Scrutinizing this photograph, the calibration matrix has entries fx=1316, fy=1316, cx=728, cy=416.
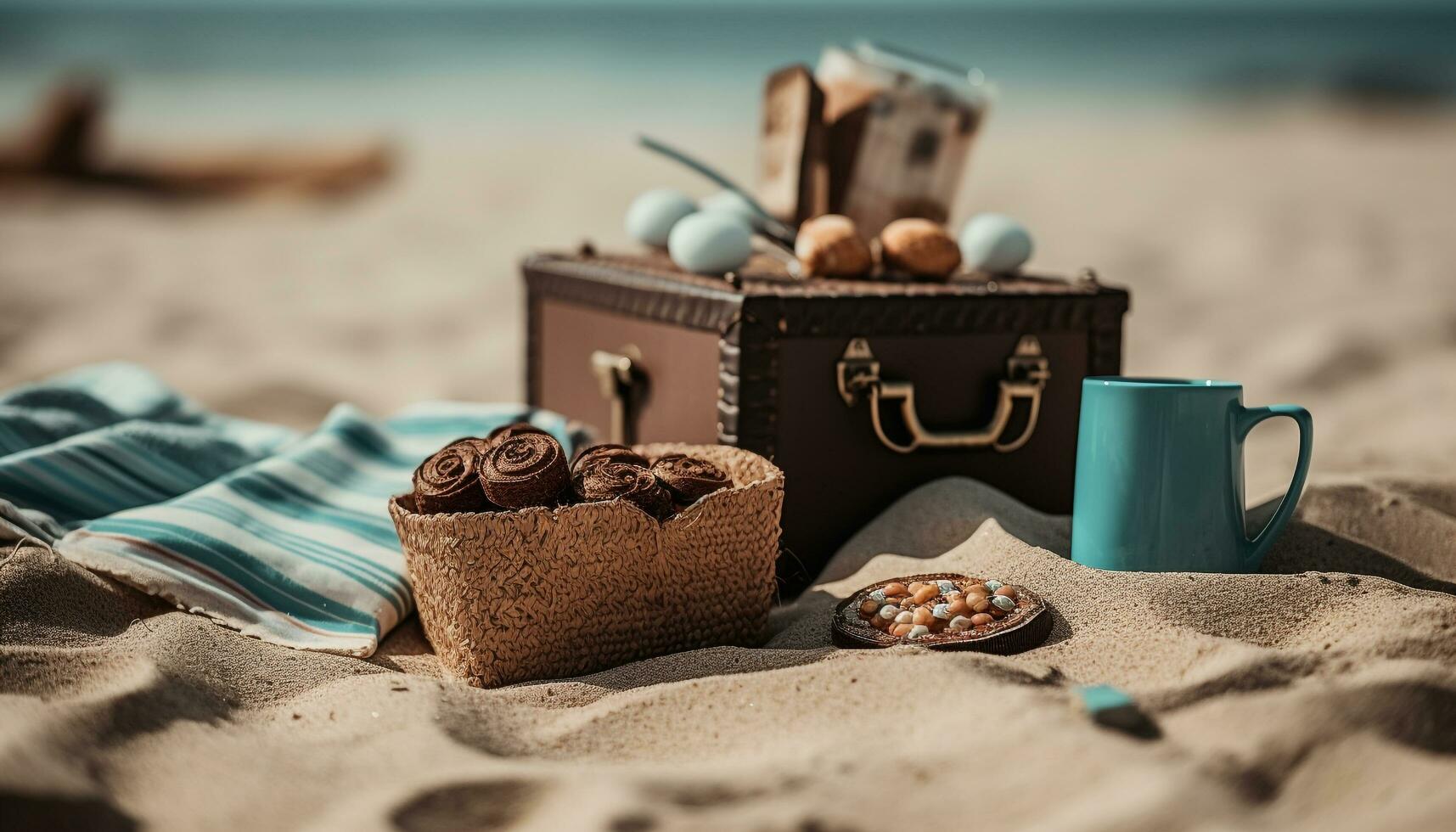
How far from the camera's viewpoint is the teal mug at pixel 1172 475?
6.06 ft

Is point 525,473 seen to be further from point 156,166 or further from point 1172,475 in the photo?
point 156,166

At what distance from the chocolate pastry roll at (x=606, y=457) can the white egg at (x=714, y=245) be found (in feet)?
1.97

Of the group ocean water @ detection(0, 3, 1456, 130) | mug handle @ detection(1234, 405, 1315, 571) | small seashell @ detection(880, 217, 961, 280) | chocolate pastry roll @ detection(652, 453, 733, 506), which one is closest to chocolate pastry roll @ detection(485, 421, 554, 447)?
chocolate pastry roll @ detection(652, 453, 733, 506)

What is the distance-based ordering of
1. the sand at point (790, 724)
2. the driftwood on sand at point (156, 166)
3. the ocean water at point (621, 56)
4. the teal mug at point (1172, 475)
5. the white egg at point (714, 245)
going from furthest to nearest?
the ocean water at point (621, 56)
the driftwood on sand at point (156, 166)
the white egg at point (714, 245)
the teal mug at point (1172, 475)
the sand at point (790, 724)

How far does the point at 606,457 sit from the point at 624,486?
0.32ft

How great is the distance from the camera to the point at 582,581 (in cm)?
178

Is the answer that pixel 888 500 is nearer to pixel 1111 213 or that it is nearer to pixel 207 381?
pixel 207 381

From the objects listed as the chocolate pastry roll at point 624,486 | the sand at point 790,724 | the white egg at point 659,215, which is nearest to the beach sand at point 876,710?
the sand at point 790,724

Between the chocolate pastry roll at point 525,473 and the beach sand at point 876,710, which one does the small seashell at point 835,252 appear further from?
the chocolate pastry roll at point 525,473

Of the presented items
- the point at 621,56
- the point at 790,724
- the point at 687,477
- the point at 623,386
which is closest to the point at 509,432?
the point at 687,477

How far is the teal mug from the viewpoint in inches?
72.7

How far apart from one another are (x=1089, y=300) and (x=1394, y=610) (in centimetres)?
87

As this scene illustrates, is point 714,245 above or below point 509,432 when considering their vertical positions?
above

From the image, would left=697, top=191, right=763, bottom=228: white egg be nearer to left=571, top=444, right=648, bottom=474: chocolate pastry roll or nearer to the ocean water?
left=571, top=444, right=648, bottom=474: chocolate pastry roll
